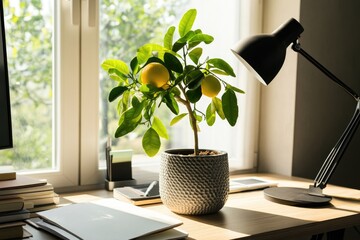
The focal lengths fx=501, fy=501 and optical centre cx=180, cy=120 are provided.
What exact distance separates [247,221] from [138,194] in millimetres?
367

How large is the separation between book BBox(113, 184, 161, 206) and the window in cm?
19

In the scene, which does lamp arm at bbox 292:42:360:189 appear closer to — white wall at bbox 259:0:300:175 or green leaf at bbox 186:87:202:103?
white wall at bbox 259:0:300:175

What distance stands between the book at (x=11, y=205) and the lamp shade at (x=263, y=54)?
65 centimetres

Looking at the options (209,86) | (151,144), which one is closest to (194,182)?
(151,144)

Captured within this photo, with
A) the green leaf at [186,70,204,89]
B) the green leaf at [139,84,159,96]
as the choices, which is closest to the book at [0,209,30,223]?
the green leaf at [139,84,159,96]

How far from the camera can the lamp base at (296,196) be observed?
1501 millimetres

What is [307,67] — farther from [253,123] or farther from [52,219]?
[52,219]

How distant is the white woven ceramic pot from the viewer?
1319mm

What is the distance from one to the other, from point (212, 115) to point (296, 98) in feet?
2.23

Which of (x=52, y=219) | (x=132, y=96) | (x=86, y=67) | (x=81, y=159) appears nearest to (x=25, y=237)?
(x=52, y=219)

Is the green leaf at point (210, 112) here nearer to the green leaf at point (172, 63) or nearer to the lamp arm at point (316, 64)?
the green leaf at point (172, 63)

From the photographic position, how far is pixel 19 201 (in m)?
1.17

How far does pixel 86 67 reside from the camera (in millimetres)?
1670

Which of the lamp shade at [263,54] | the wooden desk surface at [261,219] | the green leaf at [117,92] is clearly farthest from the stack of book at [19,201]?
the lamp shade at [263,54]
